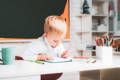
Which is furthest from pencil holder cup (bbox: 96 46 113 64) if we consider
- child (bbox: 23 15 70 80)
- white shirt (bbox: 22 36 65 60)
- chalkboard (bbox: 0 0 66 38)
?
chalkboard (bbox: 0 0 66 38)

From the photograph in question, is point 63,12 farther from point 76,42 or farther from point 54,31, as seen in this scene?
point 54,31

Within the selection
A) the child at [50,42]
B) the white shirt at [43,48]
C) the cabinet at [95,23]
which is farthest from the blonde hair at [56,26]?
the cabinet at [95,23]

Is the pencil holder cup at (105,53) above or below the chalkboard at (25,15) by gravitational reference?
below

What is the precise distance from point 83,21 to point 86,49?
0.57 m

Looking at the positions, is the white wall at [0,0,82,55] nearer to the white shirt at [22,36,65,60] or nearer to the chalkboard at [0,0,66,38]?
the chalkboard at [0,0,66,38]

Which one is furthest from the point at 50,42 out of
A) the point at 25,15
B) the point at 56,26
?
the point at 25,15

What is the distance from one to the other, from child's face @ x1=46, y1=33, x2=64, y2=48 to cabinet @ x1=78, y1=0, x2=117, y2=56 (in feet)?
7.15

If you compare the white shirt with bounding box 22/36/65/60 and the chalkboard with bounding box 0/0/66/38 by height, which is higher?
the chalkboard with bounding box 0/0/66/38

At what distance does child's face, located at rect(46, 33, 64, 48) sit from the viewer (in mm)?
1961

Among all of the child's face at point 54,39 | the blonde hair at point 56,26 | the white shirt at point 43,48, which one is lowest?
the white shirt at point 43,48

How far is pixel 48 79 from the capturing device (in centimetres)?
190

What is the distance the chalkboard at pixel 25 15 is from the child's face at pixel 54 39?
1691 mm

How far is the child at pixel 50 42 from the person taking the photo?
1884 millimetres

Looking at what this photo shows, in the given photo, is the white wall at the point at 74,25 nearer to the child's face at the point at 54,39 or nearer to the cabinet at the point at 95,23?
the cabinet at the point at 95,23
